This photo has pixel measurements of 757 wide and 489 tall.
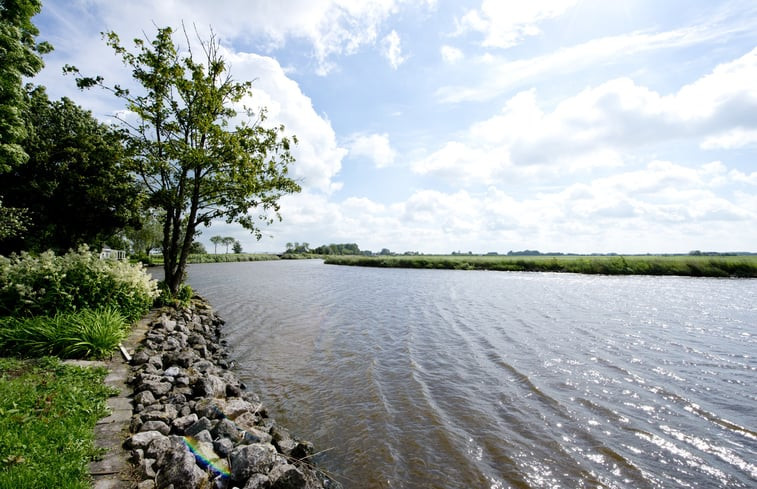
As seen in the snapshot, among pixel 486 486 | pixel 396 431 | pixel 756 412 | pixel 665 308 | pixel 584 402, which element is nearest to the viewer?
pixel 486 486

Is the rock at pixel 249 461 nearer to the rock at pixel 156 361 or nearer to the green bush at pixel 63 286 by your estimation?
the rock at pixel 156 361

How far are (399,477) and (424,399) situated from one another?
2795mm

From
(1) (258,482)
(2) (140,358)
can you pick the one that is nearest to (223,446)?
(1) (258,482)

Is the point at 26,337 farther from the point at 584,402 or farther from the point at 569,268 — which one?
the point at 569,268

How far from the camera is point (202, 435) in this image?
4848 millimetres

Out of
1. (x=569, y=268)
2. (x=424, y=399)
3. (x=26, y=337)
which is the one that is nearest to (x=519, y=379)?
(x=424, y=399)

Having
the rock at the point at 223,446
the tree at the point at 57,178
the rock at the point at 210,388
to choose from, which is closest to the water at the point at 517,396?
the rock at the point at 210,388

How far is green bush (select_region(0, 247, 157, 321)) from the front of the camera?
8.45 m

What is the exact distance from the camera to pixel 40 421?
4469mm

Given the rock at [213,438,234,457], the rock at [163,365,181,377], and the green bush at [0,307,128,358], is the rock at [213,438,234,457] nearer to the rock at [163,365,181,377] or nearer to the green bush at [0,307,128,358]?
the rock at [163,365,181,377]

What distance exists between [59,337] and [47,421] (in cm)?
366

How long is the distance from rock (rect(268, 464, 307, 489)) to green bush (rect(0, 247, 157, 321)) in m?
7.93

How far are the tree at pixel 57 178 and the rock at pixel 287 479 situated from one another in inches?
937

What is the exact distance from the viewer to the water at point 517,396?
5.24 meters
